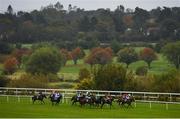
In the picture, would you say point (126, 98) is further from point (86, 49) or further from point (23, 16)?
point (23, 16)

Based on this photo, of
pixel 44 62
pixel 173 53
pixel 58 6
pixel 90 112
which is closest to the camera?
pixel 90 112

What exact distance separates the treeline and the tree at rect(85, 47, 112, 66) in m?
12.9

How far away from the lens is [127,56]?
9544 centimetres

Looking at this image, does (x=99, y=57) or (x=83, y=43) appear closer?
(x=99, y=57)

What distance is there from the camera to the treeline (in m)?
122

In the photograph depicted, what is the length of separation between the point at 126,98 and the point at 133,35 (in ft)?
349

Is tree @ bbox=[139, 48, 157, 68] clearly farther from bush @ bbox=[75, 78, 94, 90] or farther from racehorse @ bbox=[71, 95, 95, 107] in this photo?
racehorse @ bbox=[71, 95, 95, 107]

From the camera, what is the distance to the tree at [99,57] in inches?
3871

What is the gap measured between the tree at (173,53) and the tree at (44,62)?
21.7 meters

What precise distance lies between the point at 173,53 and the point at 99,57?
1471 cm

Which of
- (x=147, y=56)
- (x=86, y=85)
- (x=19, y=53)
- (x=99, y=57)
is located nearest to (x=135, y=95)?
(x=86, y=85)

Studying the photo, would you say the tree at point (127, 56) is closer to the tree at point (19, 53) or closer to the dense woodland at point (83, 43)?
the dense woodland at point (83, 43)

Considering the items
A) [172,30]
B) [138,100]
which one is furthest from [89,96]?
[172,30]

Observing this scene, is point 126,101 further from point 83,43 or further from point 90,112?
point 83,43
